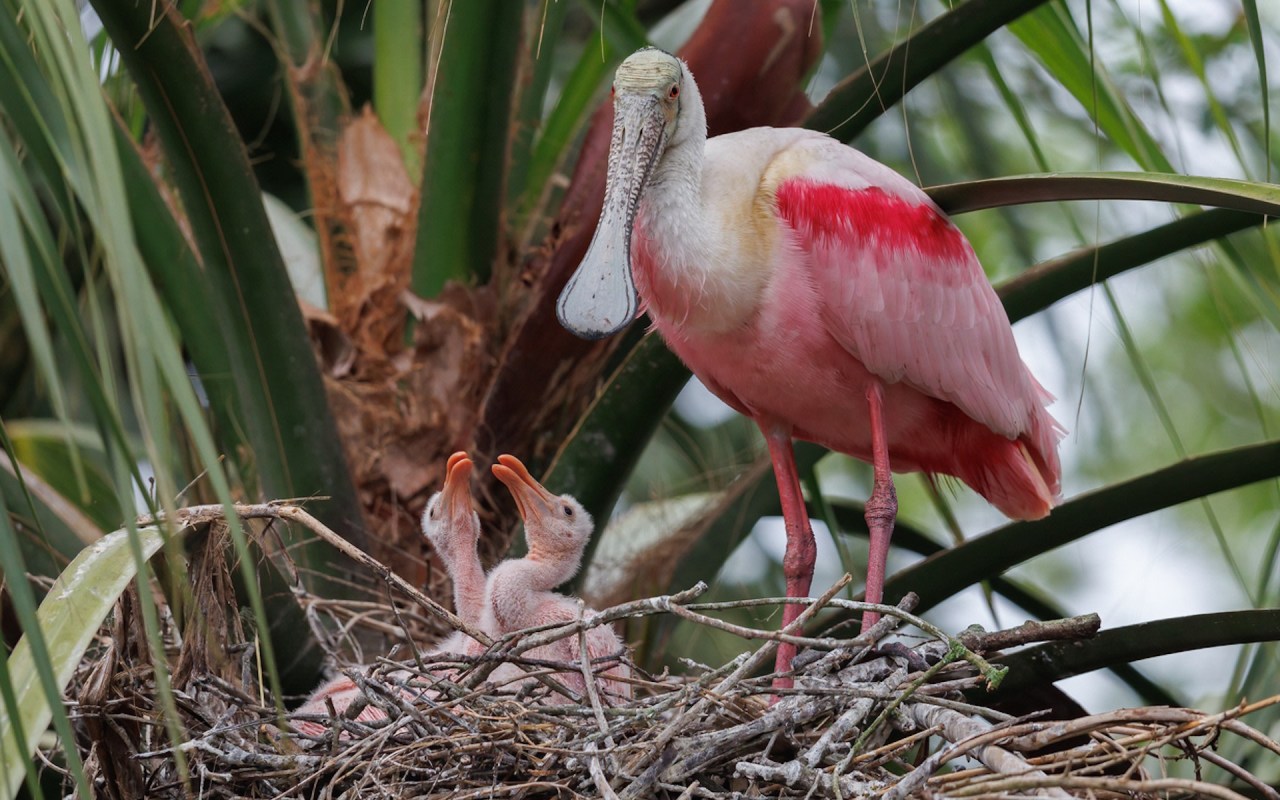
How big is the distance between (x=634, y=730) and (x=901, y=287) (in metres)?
1.42

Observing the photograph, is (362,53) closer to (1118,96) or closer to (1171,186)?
(1118,96)

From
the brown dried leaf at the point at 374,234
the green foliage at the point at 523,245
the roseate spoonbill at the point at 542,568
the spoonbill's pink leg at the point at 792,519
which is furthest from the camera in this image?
the brown dried leaf at the point at 374,234

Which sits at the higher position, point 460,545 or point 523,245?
point 523,245

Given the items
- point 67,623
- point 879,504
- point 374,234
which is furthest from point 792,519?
point 67,623

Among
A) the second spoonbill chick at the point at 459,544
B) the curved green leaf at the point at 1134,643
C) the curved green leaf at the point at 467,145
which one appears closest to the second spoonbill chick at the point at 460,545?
the second spoonbill chick at the point at 459,544

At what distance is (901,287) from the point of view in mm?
3793

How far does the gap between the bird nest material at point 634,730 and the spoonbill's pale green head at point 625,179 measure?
735 mm

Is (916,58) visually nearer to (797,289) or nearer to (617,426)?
(797,289)

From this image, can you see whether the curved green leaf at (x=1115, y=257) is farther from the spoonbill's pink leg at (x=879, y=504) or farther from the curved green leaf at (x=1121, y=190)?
the spoonbill's pink leg at (x=879, y=504)

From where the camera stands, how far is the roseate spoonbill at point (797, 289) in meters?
3.57

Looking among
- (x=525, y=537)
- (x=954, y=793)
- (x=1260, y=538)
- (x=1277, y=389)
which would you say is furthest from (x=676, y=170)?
(x=1260, y=538)

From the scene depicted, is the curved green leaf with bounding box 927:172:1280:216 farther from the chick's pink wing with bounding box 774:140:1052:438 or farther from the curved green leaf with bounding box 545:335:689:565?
the curved green leaf with bounding box 545:335:689:565

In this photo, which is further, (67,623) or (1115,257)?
(1115,257)

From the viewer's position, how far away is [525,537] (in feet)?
12.8
